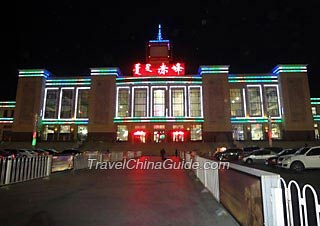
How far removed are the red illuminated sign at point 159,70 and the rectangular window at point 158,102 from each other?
11.5 ft

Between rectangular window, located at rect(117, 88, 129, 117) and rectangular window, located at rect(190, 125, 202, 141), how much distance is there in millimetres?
13073

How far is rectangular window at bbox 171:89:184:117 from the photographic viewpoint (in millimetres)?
46406

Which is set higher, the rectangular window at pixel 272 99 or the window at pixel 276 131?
the rectangular window at pixel 272 99

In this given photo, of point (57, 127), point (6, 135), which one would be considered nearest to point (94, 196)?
point (57, 127)

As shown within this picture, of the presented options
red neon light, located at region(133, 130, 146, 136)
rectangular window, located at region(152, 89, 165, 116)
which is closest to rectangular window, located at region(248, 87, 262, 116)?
rectangular window, located at region(152, 89, 165, 116)

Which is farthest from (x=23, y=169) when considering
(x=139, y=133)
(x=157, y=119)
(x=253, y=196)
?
(x=157, y=119)

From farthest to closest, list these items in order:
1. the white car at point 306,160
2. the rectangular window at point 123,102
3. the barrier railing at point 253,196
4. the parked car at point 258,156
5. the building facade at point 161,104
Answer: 1. the rectangular window at point 123,102
2. the building facade at point 161,104
3. the parked car at point 258,156
4. the white car at point 306,160
5. the barrier railing at point 253,196

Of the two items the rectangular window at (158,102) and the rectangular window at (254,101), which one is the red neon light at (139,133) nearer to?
the rectangular window at (158,102)

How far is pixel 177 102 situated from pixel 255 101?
15197 millimetres

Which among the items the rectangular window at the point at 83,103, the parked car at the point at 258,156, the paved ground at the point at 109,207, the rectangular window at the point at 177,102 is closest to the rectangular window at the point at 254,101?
the rectangular window at the point at 177,102

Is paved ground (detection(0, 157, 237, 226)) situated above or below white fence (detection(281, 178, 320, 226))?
below

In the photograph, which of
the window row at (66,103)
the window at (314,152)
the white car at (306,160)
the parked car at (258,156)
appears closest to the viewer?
the white car at (306,160)

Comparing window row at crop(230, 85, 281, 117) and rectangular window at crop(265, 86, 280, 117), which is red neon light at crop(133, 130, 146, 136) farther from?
rectangular window at crop(265, 86, 280, 117)

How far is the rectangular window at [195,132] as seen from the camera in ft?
148
